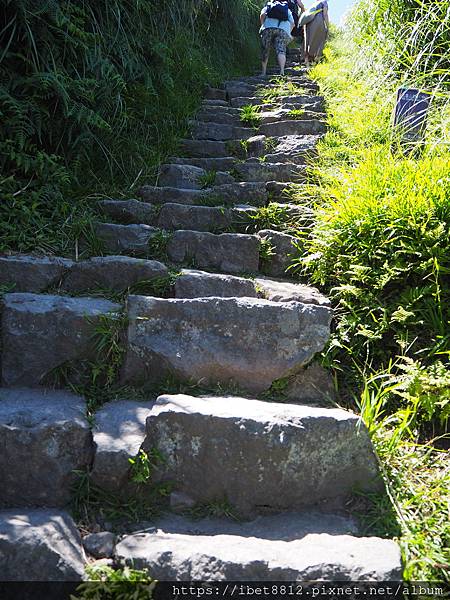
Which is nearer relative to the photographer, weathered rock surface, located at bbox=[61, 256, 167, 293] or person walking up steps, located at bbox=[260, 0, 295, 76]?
weathered rock surface, located at bbox=[61, 256, 167, 293]

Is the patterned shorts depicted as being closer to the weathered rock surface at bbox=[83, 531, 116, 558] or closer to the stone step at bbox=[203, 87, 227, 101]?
the stone step at bbox=[203, 87, 227, 101]

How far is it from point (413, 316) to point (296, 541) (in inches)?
42.9

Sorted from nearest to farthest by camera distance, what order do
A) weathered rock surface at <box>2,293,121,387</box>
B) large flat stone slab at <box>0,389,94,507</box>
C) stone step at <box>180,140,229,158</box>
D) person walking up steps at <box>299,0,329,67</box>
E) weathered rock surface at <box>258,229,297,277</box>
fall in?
large flat stone slab at <box>0,389,94,507</box>
weathered rock surface at <box>2,293,121,387</box>
weathered rock surface at <box>258,229,297,277</box>
stone step at <box>180,140,229,158</box>
person walking up steps at <box>299,0,329,67</box>

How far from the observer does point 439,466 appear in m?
1.68

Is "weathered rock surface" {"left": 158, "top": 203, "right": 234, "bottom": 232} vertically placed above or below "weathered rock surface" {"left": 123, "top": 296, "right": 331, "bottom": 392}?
above

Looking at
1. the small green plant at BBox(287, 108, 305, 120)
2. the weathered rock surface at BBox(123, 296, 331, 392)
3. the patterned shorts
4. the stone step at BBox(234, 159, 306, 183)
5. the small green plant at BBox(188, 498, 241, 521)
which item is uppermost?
the patterned shorts

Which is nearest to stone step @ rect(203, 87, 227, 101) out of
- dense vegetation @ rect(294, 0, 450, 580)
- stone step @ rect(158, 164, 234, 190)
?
stone step @ rect(158, 164, 234, 190)

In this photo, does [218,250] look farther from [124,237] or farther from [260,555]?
[260,555]

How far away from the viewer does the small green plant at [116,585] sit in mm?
1258

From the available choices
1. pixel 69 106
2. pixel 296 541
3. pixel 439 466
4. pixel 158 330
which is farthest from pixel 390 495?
pixel 69 106

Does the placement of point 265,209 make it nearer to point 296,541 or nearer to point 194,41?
point 296,541

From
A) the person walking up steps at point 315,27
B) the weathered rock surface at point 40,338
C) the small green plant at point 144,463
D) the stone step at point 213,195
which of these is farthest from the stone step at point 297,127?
the small green plant at point 144,463

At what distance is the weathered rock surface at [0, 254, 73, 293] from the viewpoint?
7.41 feet

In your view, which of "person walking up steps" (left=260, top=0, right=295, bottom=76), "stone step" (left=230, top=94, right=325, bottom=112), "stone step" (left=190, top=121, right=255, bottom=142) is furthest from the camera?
"person walking up steps" (left=260, top=0, right=295, bottom=76)
